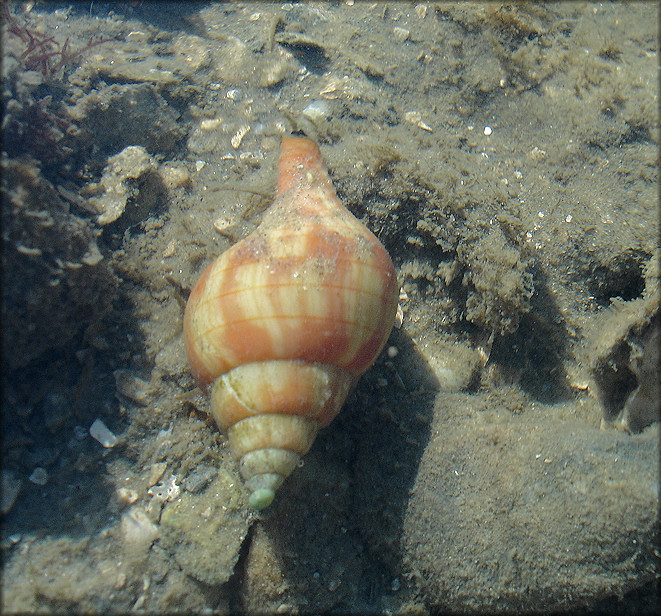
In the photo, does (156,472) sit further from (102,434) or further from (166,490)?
(102,434)

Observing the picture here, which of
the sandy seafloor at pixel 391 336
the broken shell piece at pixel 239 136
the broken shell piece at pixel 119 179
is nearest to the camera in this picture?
the sandy seafloor at pixel 391 336

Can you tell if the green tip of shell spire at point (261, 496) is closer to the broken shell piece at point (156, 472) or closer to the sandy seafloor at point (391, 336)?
the sandy seafloor at point (391, 336)

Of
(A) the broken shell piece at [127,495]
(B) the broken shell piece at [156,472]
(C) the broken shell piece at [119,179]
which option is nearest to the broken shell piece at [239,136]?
(C) the broken shell piece at [119,179]

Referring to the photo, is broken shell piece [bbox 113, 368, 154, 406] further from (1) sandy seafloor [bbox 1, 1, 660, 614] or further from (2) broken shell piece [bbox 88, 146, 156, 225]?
(2) broken shell piece [bbox 88, 146, 156, 225]

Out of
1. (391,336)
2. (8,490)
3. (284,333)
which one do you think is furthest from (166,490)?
(391,336)

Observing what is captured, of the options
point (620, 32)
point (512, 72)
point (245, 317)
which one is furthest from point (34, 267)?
point (620, 32)

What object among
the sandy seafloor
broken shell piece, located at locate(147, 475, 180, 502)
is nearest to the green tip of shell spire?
the sandy seafloor

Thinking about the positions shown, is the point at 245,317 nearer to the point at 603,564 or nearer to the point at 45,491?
the point at 45,491
